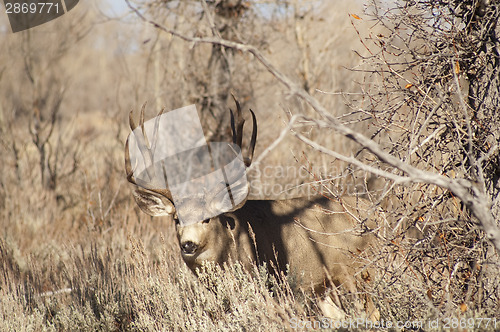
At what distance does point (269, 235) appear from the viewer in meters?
5.62

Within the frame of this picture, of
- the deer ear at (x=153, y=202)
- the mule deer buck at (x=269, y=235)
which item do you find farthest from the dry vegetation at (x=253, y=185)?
the deer ear at (x=153, y=202)

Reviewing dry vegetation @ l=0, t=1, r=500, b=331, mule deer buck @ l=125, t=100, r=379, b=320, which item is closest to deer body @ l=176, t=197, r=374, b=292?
mule deer buck @ l=125, t=100, r=379, b=320

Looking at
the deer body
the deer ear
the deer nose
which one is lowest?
the deer body

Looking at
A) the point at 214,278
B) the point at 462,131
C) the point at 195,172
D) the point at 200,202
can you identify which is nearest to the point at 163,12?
the point at 195,172

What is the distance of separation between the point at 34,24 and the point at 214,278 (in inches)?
312

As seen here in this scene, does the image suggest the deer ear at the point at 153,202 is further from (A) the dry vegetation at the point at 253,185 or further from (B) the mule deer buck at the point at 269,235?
(A) the dry vegetation at the point at 253,185

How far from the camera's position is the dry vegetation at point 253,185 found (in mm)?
4031

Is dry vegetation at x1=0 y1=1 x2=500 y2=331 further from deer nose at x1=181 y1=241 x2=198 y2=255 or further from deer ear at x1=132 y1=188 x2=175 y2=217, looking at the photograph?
deer ear at x1=132 y1=188 x2=175 y2=217

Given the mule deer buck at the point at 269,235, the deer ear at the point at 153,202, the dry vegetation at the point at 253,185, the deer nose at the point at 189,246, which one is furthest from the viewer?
the deer ear at the point at 153,202

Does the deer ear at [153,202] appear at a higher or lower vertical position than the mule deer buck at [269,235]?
higher

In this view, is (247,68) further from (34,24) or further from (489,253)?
(489,253)

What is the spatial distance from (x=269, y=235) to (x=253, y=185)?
15.1ft

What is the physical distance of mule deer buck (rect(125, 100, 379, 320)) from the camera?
5227 mm

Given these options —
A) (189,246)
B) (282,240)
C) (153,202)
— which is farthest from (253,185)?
(189,246)
